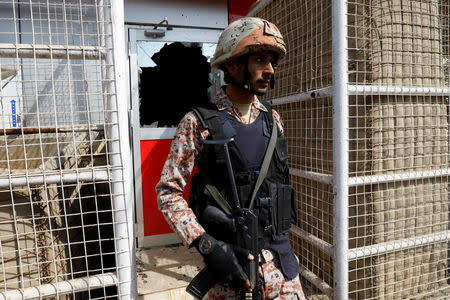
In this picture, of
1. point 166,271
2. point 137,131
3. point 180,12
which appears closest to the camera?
point 166,271

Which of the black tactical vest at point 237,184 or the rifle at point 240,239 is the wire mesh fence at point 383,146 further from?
the rifle at point 240,239

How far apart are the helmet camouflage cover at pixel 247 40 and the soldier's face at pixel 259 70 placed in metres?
0.04

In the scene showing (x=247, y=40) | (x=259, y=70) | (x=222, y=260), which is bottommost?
(x=222, y=260)

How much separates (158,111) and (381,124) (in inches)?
104

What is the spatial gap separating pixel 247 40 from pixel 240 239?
3.53 feet

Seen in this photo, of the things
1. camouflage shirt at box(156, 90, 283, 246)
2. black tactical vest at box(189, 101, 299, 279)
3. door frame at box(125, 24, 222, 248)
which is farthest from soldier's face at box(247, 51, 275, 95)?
door frame at box(125, 24, 222, 248)

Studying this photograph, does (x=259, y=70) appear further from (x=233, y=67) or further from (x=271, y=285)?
(x=271, y=285)

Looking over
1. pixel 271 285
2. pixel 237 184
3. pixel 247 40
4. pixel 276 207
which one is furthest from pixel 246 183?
pixel 247 40

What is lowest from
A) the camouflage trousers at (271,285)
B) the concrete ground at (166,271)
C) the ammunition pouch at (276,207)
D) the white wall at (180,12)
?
the concrete ground at (166,271)

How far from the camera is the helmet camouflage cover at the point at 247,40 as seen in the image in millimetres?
1620

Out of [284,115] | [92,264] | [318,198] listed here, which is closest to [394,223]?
[318,198]

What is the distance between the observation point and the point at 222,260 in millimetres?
1396

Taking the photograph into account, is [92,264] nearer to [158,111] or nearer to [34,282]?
[34,282]

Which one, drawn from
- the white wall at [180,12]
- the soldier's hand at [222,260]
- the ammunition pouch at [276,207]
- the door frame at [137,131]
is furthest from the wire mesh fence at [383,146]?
the door frame at [137,131]
